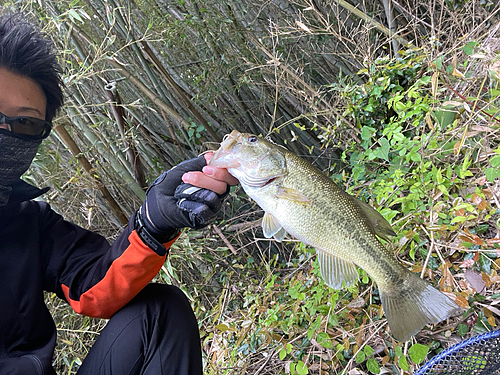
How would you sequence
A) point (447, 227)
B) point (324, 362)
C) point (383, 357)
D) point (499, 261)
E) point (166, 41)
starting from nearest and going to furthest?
point (499, 261) → point (447, 227) → point (383, 357) → point (324, 362) → point (166, 41)

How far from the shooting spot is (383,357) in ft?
5.72

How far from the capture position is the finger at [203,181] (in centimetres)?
133

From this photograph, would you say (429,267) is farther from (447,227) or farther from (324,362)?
(324,362)

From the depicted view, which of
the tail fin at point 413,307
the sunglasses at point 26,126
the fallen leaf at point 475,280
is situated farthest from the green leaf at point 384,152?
the sunglasses at point 26,126

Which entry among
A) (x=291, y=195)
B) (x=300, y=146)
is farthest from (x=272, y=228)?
(x=300, y=146)

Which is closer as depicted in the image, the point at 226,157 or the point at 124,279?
the point at 226,157

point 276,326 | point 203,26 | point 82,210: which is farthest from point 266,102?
point 276,326

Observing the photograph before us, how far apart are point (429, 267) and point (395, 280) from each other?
1.82ft

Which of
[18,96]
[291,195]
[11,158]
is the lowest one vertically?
[291,195]

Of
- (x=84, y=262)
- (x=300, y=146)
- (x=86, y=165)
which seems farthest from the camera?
→ (x=300, y=146)

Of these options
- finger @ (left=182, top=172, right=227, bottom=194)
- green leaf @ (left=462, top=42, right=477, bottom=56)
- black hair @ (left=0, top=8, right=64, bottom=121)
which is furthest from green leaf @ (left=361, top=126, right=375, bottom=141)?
black hair @ (left=0, top=8, right=64, bottom=121)

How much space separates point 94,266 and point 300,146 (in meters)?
2.96

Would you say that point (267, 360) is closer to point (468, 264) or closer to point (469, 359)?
point (469, 359)

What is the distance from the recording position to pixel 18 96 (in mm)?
1463
